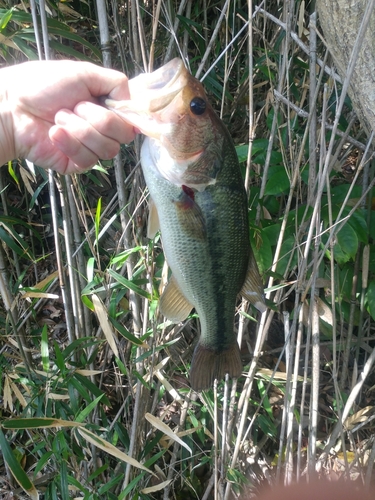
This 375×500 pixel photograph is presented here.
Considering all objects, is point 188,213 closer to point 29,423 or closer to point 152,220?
point 152,220

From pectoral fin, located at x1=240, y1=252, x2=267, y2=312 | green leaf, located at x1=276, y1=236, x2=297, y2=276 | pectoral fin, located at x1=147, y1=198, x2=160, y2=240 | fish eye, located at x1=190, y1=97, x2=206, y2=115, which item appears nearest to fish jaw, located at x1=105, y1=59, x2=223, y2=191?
fish eye, located at x1=190, y1=97, x2=206, y2=115

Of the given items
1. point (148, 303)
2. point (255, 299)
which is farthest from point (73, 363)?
point (255, 299)

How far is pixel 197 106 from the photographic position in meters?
1.05

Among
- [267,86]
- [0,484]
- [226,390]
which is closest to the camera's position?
[226,390]

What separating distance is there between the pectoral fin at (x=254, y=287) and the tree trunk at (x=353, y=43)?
0.56m

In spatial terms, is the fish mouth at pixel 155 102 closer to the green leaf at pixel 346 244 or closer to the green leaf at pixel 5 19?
the green leaf at pixel 5 19

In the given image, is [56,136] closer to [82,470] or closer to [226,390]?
[226,390]

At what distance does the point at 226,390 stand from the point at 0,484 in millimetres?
1368

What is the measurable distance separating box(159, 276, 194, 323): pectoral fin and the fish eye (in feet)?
1.55

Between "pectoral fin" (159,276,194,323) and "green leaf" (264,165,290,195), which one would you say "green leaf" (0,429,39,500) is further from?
"green leaf" (264,165,290,195)

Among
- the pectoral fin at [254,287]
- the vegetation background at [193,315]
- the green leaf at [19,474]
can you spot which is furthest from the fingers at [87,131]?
the green leaf at [19,474]

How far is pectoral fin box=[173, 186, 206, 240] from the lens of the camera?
1092mm

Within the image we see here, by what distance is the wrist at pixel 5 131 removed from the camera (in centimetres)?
117

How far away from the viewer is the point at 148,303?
167cm
